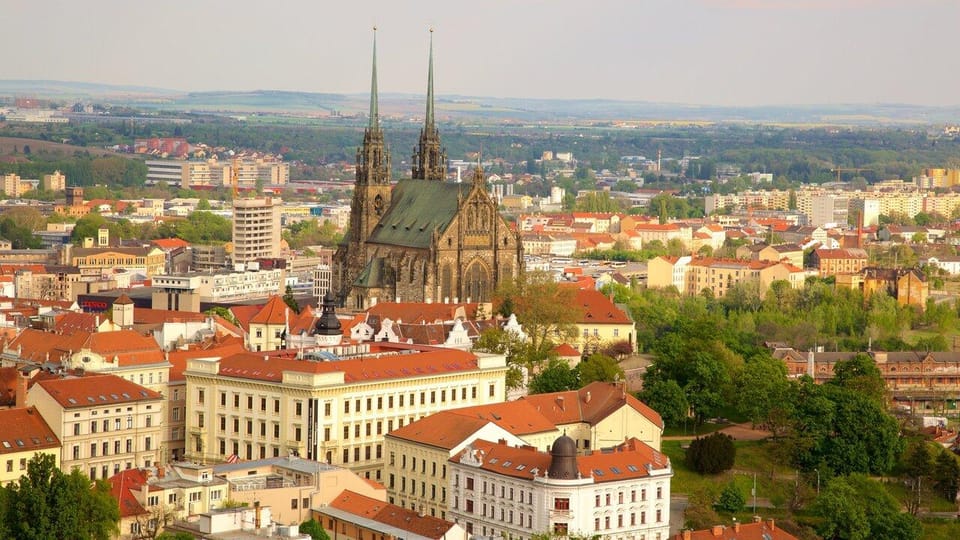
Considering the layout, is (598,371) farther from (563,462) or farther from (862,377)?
(563,462)

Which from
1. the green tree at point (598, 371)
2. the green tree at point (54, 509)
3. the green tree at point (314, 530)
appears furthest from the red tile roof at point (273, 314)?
the green tree at point (54, 509)

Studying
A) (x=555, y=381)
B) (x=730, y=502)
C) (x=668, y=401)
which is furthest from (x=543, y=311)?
(x=730, y=502)

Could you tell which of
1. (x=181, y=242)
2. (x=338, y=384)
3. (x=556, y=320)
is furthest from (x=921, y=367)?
(x=181, y=242)

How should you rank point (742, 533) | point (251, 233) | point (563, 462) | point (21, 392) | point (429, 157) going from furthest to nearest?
point (251, 233), point (429, 157), point (21, 392), point (742, 533), point (563, 462)

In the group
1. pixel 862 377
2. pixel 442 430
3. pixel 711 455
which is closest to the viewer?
pixel 442 430

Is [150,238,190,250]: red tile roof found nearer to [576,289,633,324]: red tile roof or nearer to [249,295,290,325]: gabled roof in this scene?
[576,289,633,324]: red tile roof

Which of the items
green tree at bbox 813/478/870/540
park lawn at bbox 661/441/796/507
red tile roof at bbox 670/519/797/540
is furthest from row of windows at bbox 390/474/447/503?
green tree at bbox 813/478/870/540

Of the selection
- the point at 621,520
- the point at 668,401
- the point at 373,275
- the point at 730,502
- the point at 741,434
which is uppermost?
the point at 373,275
